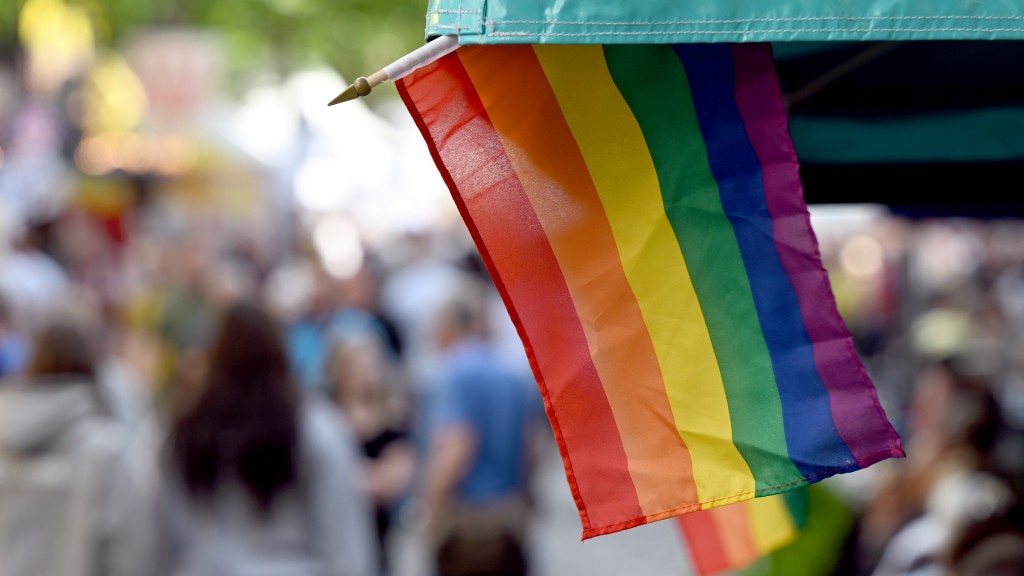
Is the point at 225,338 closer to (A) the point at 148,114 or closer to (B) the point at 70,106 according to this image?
(A) the point at 148,114

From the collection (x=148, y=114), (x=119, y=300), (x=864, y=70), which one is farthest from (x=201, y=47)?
(x=864, y=70)

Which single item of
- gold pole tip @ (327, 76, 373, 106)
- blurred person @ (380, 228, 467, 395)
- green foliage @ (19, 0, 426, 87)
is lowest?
gold pole tip @ (327, 76, 373, 106)

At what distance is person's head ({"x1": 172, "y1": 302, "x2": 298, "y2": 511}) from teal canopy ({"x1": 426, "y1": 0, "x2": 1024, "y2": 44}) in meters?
2.87

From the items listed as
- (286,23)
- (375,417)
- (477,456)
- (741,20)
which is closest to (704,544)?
(741,20)

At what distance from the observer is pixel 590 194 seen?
2.42 meters

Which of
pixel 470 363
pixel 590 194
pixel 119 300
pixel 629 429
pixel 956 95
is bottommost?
pixel 629 429

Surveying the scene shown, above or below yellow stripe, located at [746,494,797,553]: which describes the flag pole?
above

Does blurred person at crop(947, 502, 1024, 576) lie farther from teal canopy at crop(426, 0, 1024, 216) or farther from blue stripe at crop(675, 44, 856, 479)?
blue stripe at crop(675, 44, 856, 479)

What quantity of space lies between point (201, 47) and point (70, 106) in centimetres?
733

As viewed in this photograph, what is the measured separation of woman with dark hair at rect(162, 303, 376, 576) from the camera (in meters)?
4.78

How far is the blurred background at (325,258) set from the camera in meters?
5.43

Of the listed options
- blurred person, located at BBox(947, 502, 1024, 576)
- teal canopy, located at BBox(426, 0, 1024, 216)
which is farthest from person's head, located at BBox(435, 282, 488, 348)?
blurred person, located at BBox(947, 502, 1024, 576)

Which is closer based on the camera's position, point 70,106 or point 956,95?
point 956,95

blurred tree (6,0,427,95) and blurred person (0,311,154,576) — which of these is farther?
blurred tree (6,0,427,95)
